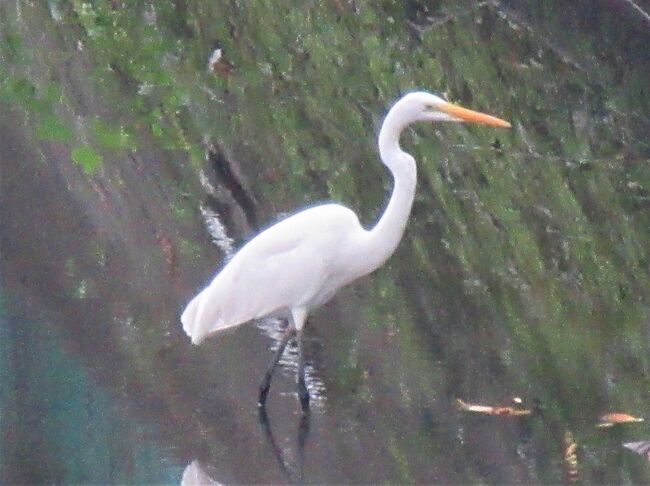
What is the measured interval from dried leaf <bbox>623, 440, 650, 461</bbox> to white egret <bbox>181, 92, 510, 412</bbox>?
1296 mm

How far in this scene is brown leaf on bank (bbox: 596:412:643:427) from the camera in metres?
5.78

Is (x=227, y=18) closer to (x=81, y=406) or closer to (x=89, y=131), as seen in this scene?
(x=89, y=131)

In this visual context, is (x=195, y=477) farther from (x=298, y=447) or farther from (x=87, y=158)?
(x=87, y=158)

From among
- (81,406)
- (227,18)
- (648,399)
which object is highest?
(227,18)

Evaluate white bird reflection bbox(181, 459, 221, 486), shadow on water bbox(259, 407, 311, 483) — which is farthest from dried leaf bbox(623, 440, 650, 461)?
white bird reflection bbox(181, 459, 221, 486)

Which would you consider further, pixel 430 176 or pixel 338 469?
pixel 430 176

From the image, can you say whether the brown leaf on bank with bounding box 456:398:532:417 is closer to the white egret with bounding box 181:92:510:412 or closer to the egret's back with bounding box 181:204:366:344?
the white egret with bounding box 181:92:510:412

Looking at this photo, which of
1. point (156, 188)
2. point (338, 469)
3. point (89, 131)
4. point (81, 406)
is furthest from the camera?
point (89, 131)

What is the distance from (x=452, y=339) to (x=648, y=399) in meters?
1.19

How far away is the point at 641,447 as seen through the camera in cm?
541

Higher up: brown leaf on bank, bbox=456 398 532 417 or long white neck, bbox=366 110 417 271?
long white neck, bbox=366 110 417 271

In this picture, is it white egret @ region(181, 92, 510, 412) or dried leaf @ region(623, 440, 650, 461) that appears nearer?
dried leaf @ region(623, 440, 650, 461)

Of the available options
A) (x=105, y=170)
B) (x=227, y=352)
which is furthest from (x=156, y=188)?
(x=227, y=352)

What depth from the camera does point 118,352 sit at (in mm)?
6574
